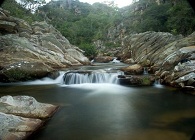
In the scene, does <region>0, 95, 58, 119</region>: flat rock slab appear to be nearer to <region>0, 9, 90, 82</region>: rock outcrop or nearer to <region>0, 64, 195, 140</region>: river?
<region>0, 64, 195, 140</region>: river

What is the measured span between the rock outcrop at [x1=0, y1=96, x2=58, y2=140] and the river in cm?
31

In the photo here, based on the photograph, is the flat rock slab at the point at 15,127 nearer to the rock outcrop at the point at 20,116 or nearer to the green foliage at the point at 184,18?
the rock outcrop at the point at 20,116

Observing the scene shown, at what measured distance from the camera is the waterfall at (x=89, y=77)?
677 inches

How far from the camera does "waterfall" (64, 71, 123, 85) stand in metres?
17.2

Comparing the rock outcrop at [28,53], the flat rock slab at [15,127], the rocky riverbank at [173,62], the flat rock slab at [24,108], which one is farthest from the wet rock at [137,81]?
the flat rock slab at [15,127]

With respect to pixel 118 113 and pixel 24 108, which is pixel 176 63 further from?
pixel 24 108

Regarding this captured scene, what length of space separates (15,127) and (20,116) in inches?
39.0

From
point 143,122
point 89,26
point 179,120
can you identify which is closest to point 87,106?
point 143,122

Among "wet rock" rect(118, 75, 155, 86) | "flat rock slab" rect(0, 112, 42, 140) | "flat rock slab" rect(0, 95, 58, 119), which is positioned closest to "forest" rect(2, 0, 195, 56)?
"flat rock slab" rect(0, 95, 58, 119)

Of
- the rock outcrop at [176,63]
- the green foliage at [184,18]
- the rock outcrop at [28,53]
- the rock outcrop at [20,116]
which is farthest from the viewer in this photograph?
the green foliage at [184,18]

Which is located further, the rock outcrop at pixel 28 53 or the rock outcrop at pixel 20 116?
A: the rock outcrop at pixel 28 53

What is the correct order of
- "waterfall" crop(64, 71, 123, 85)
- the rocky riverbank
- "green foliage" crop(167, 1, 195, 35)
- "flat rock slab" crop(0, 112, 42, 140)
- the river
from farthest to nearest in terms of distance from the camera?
"green foliage" crop(167, 1, 195, 35) → "waterfall" crop(64, 71, 123, 85) → the rocky riverbank → the river → "flat rock slab" crop(0, 112, 42, 140)

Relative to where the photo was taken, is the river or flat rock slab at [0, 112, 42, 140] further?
the river

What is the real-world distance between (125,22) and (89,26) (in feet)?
44.4
